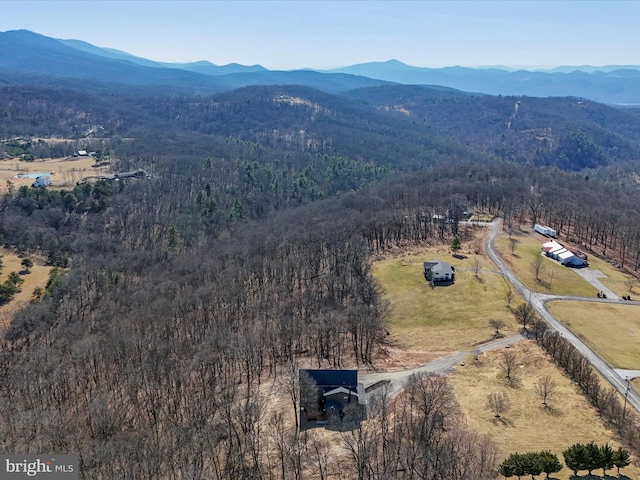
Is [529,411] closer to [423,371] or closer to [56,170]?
[423,371]

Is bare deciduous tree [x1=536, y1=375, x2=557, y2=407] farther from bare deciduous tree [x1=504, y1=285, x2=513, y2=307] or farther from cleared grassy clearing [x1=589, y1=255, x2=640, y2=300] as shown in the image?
cleared grassy clearing [x1=589, y1=255, x2=640, y2=300]

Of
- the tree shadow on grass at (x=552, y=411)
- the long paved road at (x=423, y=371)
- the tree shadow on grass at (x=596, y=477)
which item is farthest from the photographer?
the long paved road at (x=423, y=371)

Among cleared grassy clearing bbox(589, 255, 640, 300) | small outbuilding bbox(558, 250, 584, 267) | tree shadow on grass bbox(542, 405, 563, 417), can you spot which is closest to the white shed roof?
small outbuilding bbox(558, 250, 584, 267)

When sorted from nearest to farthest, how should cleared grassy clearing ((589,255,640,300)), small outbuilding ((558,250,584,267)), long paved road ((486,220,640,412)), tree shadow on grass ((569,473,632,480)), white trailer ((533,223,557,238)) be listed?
Answer: tree shadow on grass ((569,473,632,480)) → long paved road ((486,220,640,412)) → cleared grassy clearing ((589,255,640,300)) → small outbuilding ((558,250,584,267)) → white trailer ((533,223,557,238))

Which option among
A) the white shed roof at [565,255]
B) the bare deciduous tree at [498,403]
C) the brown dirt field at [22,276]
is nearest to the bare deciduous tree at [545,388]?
the bare deciduous tree at [498,403]

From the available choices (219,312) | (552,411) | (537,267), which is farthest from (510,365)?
(219,312)

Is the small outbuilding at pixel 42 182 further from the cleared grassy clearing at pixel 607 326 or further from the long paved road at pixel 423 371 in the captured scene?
the cleared grassy clearing at pixel 607 326
